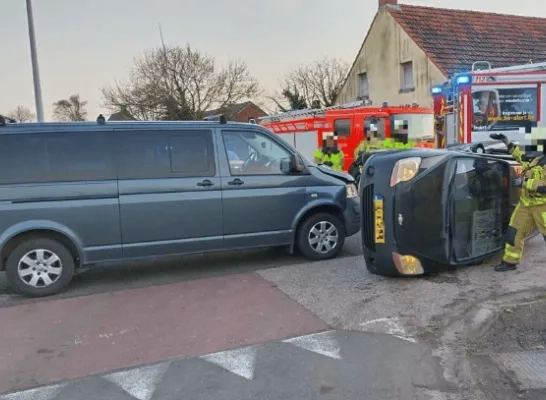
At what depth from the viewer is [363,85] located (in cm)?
2497

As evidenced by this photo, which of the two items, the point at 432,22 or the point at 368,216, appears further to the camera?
the point at 432,22

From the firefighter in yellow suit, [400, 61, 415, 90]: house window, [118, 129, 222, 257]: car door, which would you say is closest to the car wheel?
the firefighter in yellow suit

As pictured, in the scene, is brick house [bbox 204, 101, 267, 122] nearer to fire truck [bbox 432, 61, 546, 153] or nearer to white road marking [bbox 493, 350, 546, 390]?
fire truck [bbox 432, 61, 546, 153]

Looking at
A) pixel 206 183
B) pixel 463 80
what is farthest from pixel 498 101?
pixel 206 183

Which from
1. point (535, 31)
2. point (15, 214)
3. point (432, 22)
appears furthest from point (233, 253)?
point (535, 31)

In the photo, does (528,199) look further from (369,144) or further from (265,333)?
(369,144)

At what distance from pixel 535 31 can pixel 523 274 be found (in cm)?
2182

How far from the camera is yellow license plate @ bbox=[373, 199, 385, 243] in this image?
19.2 feet

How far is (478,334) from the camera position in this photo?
4.61 metres

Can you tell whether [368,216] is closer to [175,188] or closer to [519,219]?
[519,219]

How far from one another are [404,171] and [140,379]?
3379 mm

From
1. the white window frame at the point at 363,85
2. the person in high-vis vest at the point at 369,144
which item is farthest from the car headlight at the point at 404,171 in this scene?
the white window frame at the point at 363,85

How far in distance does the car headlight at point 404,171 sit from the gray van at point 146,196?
1.58m

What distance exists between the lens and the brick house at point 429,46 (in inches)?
822
